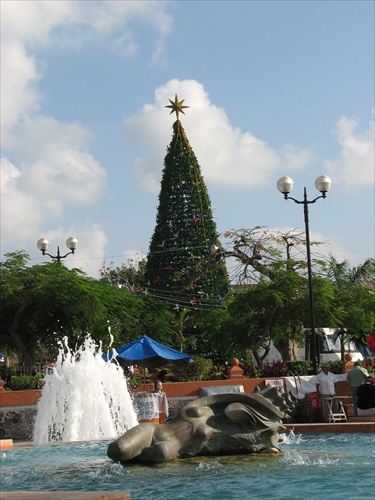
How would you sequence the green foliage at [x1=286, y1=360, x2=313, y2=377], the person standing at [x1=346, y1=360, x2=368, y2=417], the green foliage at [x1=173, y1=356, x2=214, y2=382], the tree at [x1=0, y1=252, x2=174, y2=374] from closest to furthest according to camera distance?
the person standing at [x1=346, y1=360, x2=368, y2=417], the green foliage at [x1=173, y1=356, x2=214, y2=382], the green foliage at [x1=286, y1=360, x2=313, y2=377], the tree at [x1=0, y1=252, x2=174, y2=374]

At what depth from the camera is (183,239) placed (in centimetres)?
4169

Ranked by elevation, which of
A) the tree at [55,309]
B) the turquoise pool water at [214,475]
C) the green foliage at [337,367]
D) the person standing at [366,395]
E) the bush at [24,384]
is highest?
the tree at [55,309]

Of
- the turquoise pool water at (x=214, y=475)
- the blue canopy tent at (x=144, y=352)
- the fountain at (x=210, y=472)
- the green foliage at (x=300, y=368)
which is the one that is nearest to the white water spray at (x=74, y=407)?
the fountain at (x=210, y=472)

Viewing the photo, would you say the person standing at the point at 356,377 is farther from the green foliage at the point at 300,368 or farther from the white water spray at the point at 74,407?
the green foliage at the point at 300,368

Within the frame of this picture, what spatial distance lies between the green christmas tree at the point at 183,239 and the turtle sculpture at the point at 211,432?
92.2 ft

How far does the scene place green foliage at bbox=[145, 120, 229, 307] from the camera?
40719 mm

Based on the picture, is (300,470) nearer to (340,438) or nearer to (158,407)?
(340,438)

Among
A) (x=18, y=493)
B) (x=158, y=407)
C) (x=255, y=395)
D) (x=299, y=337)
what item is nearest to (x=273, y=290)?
(x=299, y=337)

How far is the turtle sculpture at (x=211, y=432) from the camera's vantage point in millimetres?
10992

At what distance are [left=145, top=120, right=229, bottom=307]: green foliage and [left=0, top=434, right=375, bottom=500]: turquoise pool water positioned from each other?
27.5 metres

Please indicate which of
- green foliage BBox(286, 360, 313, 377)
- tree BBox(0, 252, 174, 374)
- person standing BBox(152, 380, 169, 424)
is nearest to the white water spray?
person standing BBox(152, 380, 169, 424)

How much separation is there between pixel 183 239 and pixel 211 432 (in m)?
30.2

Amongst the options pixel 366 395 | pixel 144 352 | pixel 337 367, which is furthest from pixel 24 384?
pixel 366 395

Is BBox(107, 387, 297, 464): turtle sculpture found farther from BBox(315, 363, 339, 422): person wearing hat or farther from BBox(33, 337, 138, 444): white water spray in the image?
BBox(315, 363, 339, 422): person wearing hat
